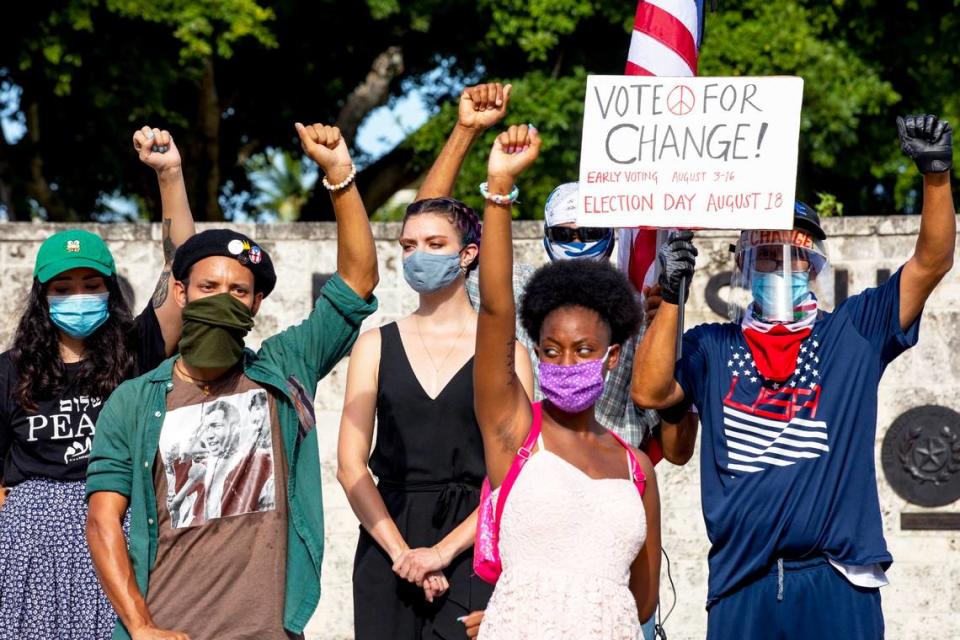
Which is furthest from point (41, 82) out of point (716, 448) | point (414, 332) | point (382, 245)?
point (716, 448)

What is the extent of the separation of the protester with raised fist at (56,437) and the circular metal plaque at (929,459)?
177 inches

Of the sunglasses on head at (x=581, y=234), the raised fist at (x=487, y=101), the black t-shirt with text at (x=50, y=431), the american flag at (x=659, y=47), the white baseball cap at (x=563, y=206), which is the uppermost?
the american flag at (x=659, y=47)

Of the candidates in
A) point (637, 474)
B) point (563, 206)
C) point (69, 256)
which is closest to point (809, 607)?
point (637, 474)

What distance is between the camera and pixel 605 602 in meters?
3.73

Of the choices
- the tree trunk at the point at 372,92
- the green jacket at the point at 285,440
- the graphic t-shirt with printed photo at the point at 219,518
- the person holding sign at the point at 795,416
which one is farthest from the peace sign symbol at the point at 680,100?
the tree trunk at the point at 372,92

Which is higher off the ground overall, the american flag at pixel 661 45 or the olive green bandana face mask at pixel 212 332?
the american flag at pixel 661 45

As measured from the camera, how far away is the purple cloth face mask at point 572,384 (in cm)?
383

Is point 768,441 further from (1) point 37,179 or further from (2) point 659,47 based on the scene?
(1) point 37,179

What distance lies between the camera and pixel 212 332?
412 centimetres

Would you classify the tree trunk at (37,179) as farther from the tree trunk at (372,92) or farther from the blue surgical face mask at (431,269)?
the blue surgical face mask at (431,269)

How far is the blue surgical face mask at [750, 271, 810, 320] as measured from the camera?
4.46 m

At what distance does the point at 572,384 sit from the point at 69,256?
5.61 feet

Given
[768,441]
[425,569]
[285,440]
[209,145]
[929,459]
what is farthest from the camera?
[209,145]

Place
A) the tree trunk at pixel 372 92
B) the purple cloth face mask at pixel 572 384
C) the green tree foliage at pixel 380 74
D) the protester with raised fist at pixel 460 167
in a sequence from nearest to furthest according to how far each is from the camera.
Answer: the purple cloth face mask at pixel 572 384 → the protester with raised fist at pixel 460 167 → the green tree foliage at pixel 380 74 → the tree trunk at pixel 372 92
